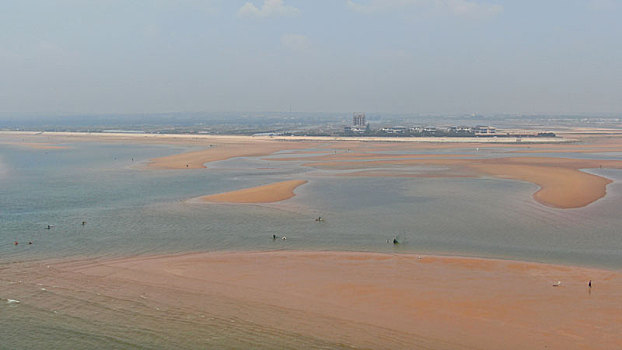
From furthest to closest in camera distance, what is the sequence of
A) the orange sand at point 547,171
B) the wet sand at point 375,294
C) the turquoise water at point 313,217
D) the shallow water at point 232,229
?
the orange sand at point 547,171
the turquoise water at point 313,217
the shallow water at point 232,229
the wet sand at point 375,294

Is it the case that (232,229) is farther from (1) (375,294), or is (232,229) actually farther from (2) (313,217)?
(1) (375,294)

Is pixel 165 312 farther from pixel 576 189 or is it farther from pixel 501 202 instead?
pixel 576 189

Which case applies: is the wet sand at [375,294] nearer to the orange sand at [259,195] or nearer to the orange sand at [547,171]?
the orange sand at [259,195]

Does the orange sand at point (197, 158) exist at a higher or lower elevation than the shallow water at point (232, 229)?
higher

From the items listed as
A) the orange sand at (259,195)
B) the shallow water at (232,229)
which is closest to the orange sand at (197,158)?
the shallow water at (232,229)

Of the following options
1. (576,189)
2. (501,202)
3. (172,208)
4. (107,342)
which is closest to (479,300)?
(107,342)

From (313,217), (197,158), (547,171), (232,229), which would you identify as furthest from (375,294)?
(197,158)

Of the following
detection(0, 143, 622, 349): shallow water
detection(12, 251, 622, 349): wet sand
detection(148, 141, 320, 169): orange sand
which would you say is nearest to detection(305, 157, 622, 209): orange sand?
detection(0, 143, 622, 349): shallow water
